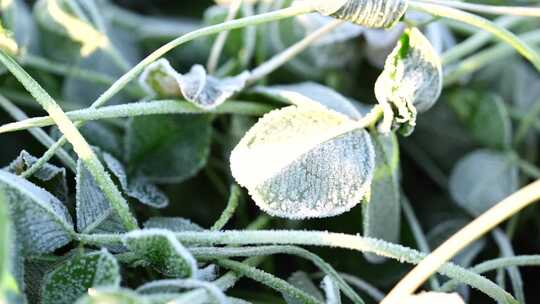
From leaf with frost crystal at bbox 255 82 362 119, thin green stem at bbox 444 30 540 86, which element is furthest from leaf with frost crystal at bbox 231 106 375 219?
thin green stem at bbox 444 30 540 86

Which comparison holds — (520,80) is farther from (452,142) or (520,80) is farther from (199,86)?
(199,86)

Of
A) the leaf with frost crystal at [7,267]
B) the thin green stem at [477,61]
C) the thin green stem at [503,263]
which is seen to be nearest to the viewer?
the leaf with frost crystal at [7,267]

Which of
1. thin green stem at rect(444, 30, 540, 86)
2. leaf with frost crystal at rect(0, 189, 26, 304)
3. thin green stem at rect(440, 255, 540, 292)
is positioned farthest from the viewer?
thin green stem at rect(444, 30, 540, 86)

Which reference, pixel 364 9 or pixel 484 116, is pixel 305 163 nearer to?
pixel 364 9

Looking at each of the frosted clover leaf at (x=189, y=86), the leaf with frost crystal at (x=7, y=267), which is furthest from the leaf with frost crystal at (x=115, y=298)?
the frosted clover leaf at (x=189, y=86)

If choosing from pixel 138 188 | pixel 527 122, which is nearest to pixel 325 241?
pixel 138 188

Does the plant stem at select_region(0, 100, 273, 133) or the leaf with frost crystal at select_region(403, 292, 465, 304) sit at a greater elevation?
the plant stem at select_region(0, 100, 273, 133)

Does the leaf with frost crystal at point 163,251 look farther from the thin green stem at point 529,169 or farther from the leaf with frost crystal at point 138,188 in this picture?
the thin green stem at point 529,169

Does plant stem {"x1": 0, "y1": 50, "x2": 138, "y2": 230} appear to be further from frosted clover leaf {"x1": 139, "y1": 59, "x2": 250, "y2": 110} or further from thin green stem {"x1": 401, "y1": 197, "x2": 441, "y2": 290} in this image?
thin green stem {"x1": 401, "y1": 197, "x2": 441, "y2": 290}

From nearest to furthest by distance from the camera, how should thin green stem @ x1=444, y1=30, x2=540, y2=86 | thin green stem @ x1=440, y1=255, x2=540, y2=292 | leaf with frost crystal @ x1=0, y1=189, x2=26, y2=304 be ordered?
1. leaf with frost crystal @ x1=0, y1=189, x2=26, y2=304
2. thin green stem @ x1=440, y1=255, x2=540, y2=292
3. thin green stem @ x1=444, y1=30, x2=540, y2=86
